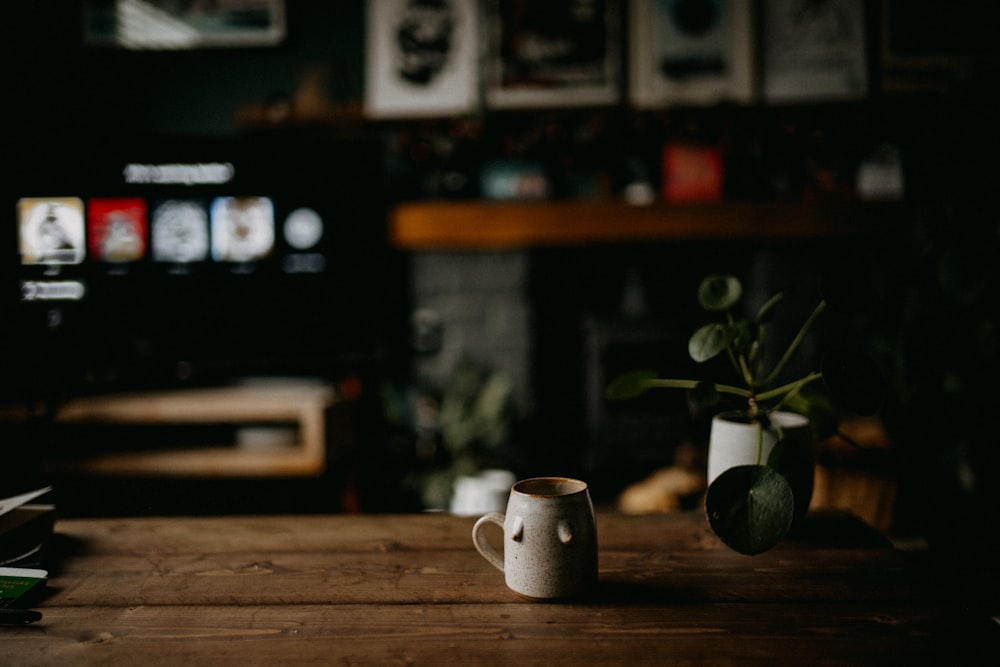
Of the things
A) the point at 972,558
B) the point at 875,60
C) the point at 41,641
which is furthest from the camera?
the point at 875,60

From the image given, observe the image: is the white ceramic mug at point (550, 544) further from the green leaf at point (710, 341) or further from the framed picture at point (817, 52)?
the framed picture at point (817, 52)

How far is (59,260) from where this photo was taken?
2.55 meters

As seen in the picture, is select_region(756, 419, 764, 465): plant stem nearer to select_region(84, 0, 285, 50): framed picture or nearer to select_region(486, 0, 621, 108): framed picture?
select_region(486, 0, 621, 108): framed picture

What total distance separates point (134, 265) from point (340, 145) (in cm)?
89

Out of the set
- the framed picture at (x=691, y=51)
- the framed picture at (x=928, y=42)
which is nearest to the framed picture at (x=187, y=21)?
the framed picture at (x=691, y=51)

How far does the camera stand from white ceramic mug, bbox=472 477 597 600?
69 centimetres

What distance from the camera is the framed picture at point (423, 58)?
2.72m

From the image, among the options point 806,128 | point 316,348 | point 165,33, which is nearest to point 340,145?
point 316,348

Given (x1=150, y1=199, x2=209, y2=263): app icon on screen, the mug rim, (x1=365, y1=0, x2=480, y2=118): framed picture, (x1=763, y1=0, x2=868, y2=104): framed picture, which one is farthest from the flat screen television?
the mug rim

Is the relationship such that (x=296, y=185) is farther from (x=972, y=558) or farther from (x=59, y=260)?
(x=972, y=558)

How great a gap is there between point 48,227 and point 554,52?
6.63ft

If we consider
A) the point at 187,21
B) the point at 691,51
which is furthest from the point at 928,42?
the point at 187,21

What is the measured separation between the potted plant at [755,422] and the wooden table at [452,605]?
84 mm

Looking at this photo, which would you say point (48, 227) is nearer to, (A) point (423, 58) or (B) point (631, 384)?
(A) point (423, 58)
